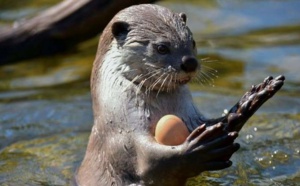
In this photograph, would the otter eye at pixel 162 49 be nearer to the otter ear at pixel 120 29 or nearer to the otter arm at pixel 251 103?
the otter ear at pixel 120 29

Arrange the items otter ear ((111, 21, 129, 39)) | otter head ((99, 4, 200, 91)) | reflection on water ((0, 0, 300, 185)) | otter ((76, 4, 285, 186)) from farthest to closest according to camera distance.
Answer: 1. reflection on water ((0, 0, 300, 185))
2. otter ear ((111, 21, 129, 39))
3. otter head ((99, 4, 200, 91))
4. otter ((76, 4, 285, 186))

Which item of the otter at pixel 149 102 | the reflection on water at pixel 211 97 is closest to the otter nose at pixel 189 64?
the otter at pixel 149 102

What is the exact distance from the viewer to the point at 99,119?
5082 mm

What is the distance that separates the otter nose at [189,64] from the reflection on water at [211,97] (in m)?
0.79

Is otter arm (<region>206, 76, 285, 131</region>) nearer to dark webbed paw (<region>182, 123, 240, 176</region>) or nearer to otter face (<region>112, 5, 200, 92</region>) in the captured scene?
dark webbed paw (<region>182, 123, 240, 176</region>)

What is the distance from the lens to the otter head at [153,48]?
15.5 ft

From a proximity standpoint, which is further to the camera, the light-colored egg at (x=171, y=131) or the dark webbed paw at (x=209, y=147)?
the light-colored egg at (x=171, y=131)

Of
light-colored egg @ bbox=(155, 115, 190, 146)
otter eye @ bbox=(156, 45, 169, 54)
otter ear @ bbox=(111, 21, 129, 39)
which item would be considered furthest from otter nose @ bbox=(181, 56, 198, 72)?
otter ear @ bbox=(111, 21, 129, 39)

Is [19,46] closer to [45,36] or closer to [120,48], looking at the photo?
[45,36]

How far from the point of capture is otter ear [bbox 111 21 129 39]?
495cm

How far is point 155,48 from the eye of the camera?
15.7 ft

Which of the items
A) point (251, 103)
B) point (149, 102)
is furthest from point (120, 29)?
point (251, 103)

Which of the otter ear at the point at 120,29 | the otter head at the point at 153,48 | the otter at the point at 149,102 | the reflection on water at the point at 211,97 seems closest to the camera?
the otter at the point at 149,102

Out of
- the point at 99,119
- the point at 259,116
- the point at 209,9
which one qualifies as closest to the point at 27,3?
the point at 209,9
